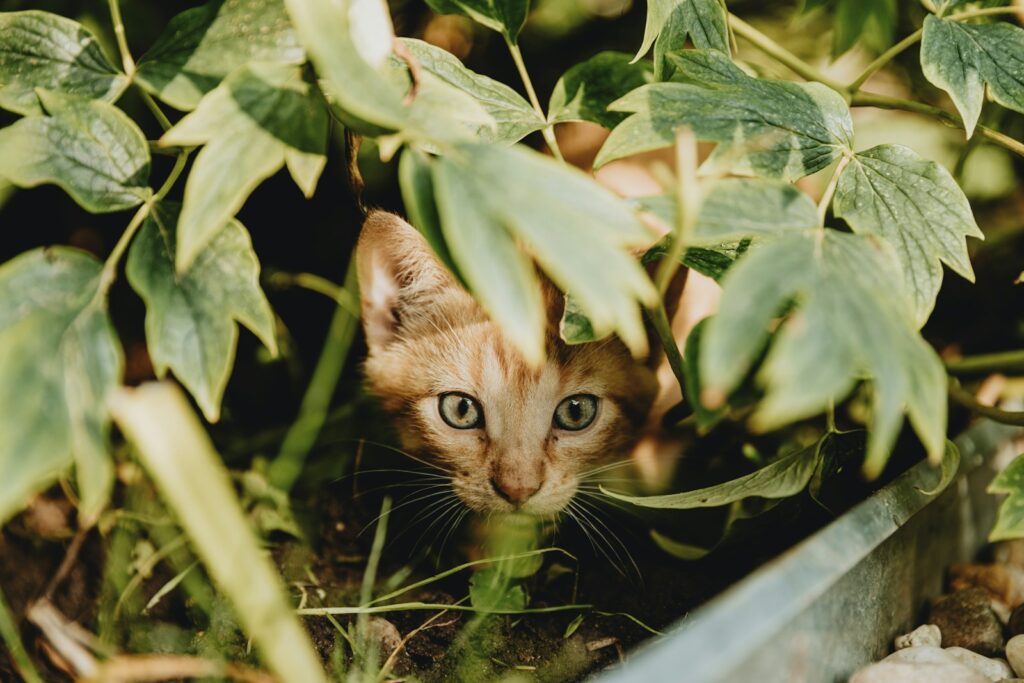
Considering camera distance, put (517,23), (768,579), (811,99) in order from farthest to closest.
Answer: (517,23) → (811,99) → (768,579)

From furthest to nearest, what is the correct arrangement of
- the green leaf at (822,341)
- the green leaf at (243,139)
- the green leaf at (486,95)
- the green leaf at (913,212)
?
the green leaf at (486,95) < the green leaf at (913,212) < the green leaf at (243,139) < the green leaf at (822,341)

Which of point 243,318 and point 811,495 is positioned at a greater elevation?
point 243,318

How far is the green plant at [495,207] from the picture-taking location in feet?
1.83

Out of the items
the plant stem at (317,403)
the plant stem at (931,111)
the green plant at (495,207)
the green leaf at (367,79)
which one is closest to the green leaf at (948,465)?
the green plant at (495,207)

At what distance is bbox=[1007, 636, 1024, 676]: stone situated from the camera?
2.96 ft

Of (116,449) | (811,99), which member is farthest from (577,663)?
(116,449)

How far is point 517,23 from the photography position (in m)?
0.92

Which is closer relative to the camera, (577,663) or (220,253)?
(220,253)

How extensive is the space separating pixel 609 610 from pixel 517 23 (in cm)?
72

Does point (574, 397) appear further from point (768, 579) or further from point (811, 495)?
point (768, 579)

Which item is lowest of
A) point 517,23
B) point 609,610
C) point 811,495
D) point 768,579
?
point 609,610

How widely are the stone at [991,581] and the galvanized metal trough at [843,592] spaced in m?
0.03

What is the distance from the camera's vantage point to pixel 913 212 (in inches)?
30.7

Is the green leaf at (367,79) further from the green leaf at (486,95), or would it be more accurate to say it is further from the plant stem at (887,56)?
the plant stem at (887,56)
